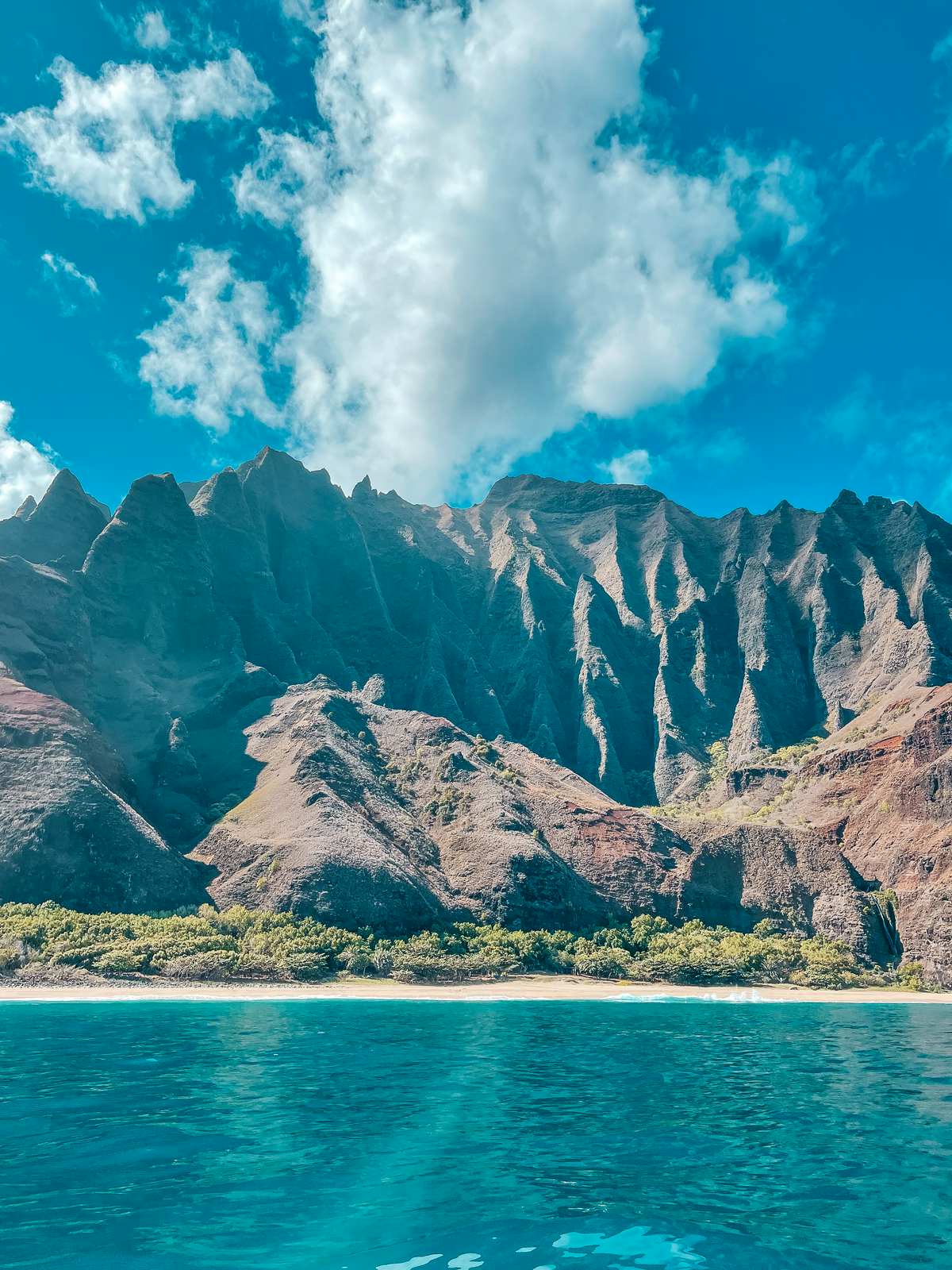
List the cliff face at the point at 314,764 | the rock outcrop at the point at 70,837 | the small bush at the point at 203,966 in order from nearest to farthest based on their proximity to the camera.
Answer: the small bush at the point at 203,966
the rock outcrop at the point at 70,837
the cliff face at the point at 314,764

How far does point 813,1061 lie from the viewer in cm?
4309

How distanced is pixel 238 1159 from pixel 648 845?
107 meters

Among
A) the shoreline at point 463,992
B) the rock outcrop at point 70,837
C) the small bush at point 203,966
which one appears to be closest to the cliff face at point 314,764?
the rock outcrop at point 70,837

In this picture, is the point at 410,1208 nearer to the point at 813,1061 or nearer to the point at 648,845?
the point at 813,1061

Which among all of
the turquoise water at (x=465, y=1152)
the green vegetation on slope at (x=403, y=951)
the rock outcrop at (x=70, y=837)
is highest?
the rock outcrop at (x=70, y=837)

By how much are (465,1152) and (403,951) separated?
70.6 metres

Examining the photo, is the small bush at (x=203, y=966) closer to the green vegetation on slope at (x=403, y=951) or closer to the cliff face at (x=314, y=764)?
the green vegetation on slope at (x=403, y=951)

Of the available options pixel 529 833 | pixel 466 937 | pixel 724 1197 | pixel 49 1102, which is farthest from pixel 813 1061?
pixel 529 833

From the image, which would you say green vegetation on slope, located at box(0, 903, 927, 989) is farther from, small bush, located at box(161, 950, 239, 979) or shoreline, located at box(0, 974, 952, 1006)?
shoreline, located at box(0, 974, 952, 1006)

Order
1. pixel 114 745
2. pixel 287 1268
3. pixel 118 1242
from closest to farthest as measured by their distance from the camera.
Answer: pixel 287 1268
pixel 118 1242
pixel 114 745

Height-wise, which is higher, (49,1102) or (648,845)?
(648,845)

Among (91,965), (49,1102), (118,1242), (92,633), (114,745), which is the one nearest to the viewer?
(118,1242)

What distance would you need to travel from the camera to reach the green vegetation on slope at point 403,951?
80.7 meters

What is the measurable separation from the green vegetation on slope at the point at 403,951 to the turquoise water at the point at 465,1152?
108ft
